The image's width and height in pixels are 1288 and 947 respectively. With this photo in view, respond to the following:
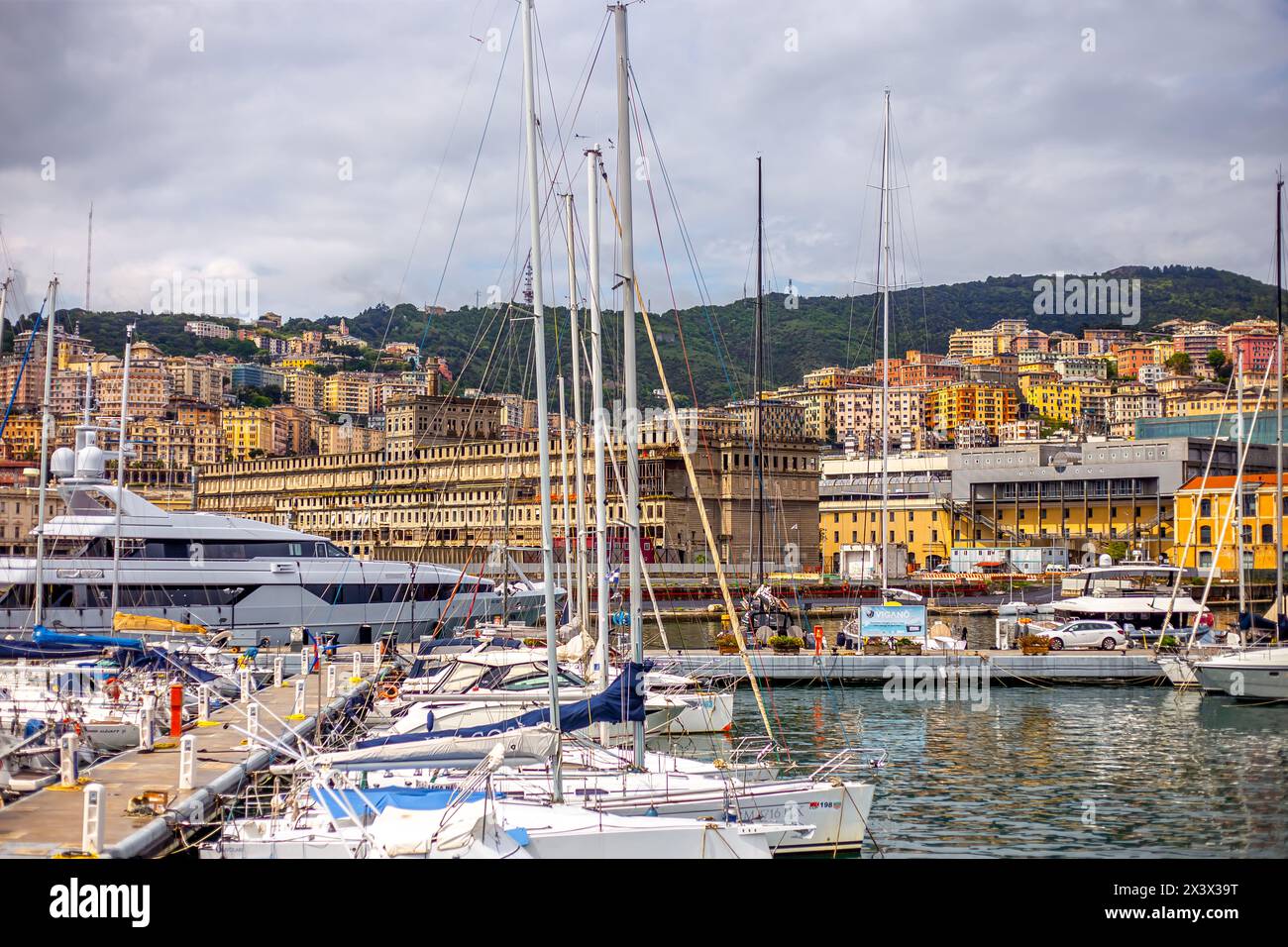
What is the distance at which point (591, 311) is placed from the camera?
20.5 m

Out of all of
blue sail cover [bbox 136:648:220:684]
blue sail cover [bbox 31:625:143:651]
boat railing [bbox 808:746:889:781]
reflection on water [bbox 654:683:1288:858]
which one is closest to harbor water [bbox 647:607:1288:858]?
reflection on water [bbox 654:683:1288:858]

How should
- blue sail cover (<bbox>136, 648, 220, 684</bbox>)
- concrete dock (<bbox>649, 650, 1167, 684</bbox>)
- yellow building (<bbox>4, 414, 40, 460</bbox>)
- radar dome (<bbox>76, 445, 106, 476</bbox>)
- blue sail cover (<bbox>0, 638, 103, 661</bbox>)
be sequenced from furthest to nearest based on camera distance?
1. yellow building (<bbox>4, 414, 40, 460</bbox>)
2. radar dome (<bbox>76, 445, 106, 476</bbox>)
3. concrete dock (<bbox>649, 650, 1167, 684</bbox>)
4. blue sail cover (<bbox>0, 638, 103, 661</bbox>)
5. blue sail cover (<bbox>136, 648, 220, 684</bbox>)

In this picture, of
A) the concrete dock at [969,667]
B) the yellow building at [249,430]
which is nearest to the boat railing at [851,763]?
the concrete dock at [969,667]

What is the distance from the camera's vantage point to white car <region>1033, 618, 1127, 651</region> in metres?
41.7

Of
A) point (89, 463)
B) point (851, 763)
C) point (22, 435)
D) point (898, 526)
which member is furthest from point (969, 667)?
point (22, 435)

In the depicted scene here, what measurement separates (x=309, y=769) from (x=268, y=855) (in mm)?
3167

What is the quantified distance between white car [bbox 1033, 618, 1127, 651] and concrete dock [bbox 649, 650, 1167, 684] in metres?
4.20

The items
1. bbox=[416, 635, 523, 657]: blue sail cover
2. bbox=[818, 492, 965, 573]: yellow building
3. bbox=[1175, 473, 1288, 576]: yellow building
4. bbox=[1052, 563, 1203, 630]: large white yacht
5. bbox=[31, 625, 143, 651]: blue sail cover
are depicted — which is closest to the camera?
bbox=[31, 625, 143, 651]: blue sail cover

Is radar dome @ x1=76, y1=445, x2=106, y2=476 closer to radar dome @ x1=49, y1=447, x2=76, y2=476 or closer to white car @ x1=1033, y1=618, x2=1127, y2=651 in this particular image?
radar dome @ x1=49, y1=447, x2=76, y2=476

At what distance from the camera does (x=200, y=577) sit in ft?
144

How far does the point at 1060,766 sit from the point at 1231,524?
183 feet

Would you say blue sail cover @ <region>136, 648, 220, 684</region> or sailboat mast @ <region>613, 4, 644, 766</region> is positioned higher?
sailboat mast @ <region>613, 4, 644, 766</region>
